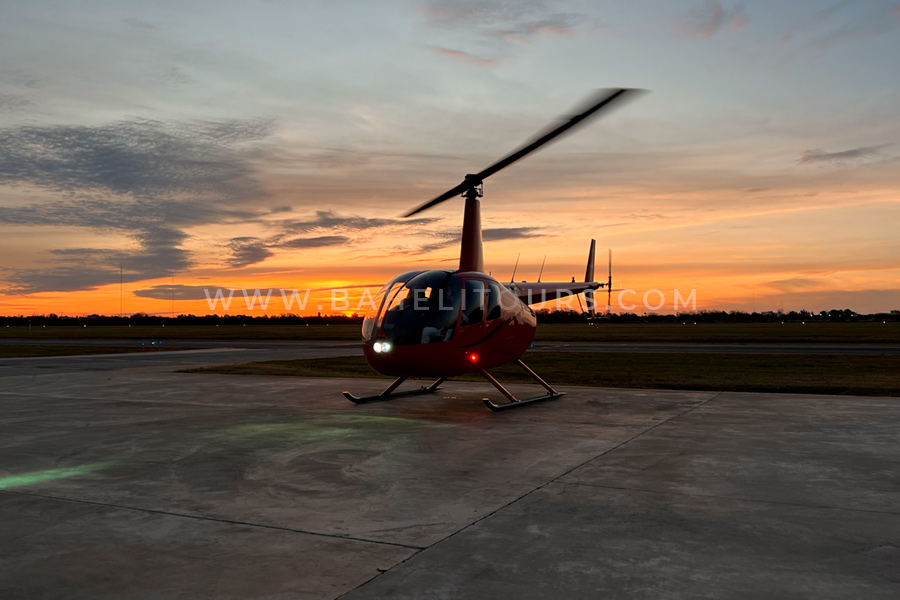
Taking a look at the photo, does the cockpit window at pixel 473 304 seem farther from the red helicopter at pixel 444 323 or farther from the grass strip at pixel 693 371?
the grass strip at pixel 693 371

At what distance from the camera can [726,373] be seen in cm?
1930

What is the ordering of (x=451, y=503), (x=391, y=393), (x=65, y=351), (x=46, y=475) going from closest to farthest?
(x=451, y=503)
(x=46, y=475)
(x=391, y=393)
(x=65, y=351)

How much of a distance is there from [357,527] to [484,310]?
23.6 ft

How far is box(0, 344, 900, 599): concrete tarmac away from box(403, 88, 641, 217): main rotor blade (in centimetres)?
432

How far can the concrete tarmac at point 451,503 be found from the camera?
4215 millimetres

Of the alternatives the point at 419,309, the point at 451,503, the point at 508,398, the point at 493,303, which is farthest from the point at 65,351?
the point at 451,503

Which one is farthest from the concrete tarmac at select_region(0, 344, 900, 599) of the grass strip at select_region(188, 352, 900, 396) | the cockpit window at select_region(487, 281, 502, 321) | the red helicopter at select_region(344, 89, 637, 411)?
the grass strip at select_region(188, 352, 900, 396)

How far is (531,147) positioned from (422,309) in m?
3.22

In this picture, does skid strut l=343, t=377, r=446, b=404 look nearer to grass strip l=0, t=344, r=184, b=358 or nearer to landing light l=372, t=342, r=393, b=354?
landing light l=372, t=342, r=393, b=354

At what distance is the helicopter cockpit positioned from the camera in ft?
37.6

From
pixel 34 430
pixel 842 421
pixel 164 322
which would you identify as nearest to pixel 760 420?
pixel 842 421

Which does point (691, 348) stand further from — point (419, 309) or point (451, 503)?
point (451, 503)

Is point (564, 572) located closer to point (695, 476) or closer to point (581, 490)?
point (581, 490)

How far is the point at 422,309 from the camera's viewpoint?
11609 millimetres
